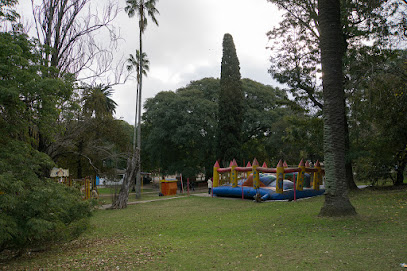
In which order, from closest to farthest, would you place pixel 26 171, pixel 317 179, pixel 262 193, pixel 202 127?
pixel 26 171
pixel 262 193
pixel 317 179
pixel 202 127

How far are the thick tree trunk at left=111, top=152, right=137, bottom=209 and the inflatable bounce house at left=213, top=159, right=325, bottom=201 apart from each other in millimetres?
6572

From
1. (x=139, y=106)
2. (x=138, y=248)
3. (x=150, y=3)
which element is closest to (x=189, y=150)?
(x=139, y=106)

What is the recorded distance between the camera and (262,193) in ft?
65.8

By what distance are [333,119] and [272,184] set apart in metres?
12.2

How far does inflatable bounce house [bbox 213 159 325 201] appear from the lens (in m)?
19.9

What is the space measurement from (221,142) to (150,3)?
14.9 m

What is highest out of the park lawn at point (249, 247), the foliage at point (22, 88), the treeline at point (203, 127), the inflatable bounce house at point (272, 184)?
the treeline at point (203, 127)

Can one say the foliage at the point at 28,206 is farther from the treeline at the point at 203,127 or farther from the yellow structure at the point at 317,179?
the treeline at the point at 203,127

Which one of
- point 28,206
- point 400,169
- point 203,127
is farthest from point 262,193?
point 203,127

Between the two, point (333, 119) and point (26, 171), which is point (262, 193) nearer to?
point (333, 119)

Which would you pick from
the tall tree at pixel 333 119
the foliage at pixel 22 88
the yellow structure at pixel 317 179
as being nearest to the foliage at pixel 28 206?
the foliage at pixel 22 88

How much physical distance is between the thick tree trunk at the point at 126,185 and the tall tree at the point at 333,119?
12592mm

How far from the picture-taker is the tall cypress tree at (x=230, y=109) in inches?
1319

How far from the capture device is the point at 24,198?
21.2ft
